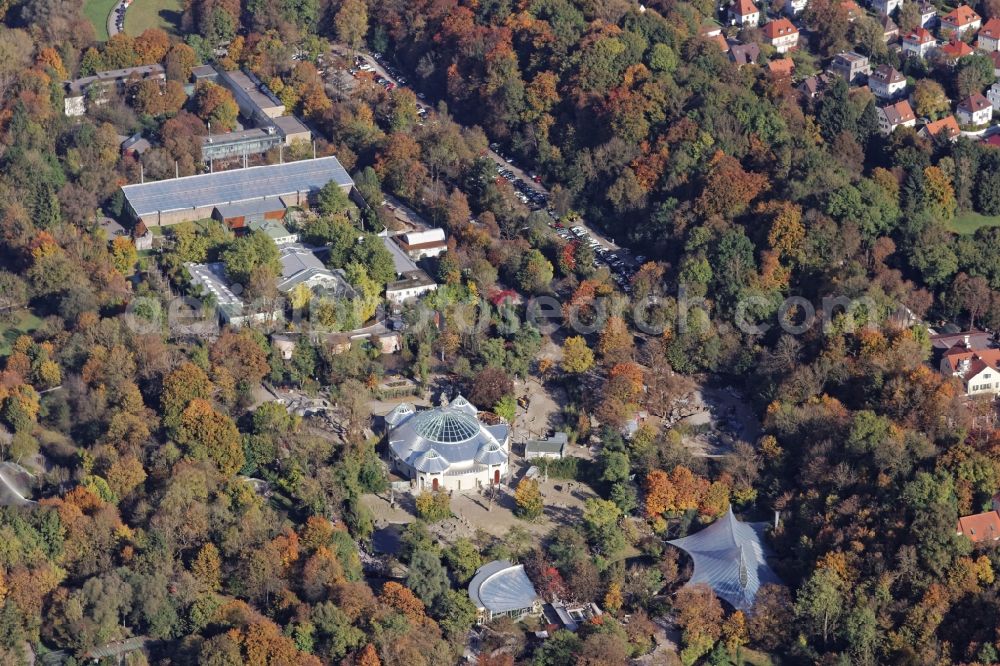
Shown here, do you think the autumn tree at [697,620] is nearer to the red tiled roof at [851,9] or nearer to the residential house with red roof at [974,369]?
the residential house with red roof at [974,369]

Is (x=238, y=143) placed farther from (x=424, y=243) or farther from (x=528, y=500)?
(x=528, y=500)

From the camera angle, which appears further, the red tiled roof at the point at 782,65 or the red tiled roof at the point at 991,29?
the red tiled roof at the point at 991,29

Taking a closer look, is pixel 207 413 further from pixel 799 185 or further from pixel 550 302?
pixel 799 185

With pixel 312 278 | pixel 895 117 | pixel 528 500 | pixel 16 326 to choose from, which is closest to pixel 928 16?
pixel 895 117

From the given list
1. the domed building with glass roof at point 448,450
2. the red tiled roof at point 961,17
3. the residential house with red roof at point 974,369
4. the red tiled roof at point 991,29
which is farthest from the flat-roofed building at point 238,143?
the red tiled roof at point 991,29

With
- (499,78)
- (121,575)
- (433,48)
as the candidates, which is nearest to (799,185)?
(499,78)

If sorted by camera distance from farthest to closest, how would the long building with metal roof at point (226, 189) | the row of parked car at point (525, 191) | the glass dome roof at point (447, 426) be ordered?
the row of parked car at point (525, 191), the long building with metal roof at point (226, 189), the glass dome roof at point (447, 426)

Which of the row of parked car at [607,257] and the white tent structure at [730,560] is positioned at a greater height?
the white tent structure at [730,560]

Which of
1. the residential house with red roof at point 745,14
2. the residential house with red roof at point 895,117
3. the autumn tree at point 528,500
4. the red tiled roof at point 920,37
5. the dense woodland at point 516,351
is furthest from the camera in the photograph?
the residential house with red roof at point 745,14
